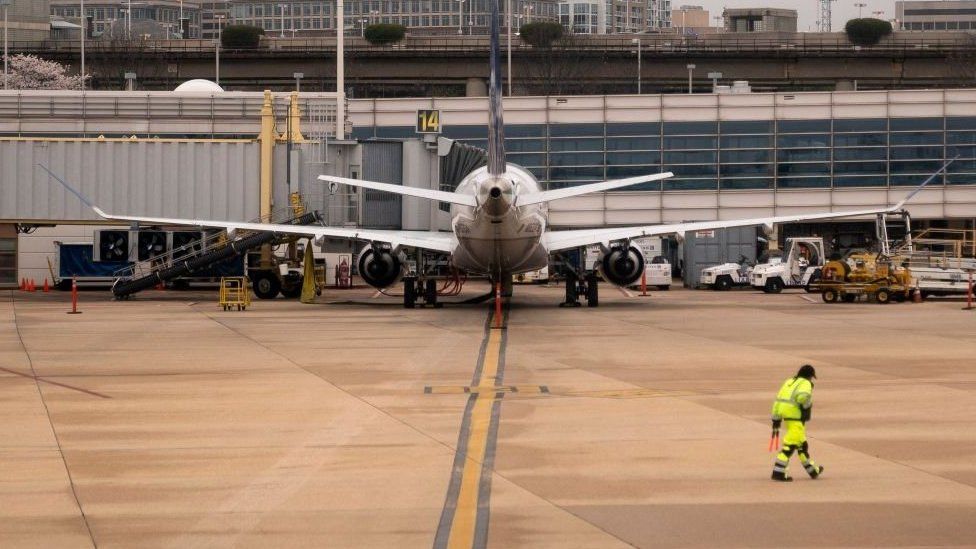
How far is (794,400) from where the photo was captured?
57.4 ft

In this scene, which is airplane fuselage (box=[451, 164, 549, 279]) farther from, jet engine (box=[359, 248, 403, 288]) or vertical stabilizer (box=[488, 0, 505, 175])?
jet engine (box=[359, 248, 403, 288])

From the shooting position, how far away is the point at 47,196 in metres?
61.0

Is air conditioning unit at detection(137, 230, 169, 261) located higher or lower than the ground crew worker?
higher

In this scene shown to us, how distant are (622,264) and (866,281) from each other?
409 inches

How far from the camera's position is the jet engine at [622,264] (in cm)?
5044

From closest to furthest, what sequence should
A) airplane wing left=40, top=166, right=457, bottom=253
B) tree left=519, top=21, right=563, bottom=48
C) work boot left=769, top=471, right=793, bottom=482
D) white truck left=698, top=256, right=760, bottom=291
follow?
work boot left=769, top=471, right=793, bottom=482 < airplane wing left=40, top=166, right=457, bottom=253 < white truck left=698, top=256, right=760, bottom=291 < tree left=519, top=21, right=563, bottom=48

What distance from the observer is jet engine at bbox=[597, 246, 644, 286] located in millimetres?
50438

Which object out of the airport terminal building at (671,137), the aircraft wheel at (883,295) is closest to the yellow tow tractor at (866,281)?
the aircraft wheel at (883,295)

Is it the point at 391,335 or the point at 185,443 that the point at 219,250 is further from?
the point at 185,443

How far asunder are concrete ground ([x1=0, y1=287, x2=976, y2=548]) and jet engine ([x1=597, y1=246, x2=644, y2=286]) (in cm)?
1075

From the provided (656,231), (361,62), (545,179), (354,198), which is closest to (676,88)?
(361,62)

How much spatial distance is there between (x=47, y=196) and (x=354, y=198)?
12.6 metres

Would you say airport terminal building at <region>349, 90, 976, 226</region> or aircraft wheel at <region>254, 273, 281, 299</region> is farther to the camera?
airport terminal building at <region>349, 90, 976, 226</region>

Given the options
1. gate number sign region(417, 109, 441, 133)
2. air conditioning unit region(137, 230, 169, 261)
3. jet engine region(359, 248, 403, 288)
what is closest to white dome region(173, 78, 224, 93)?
gate number sign region(417, 109, 441, 133)
